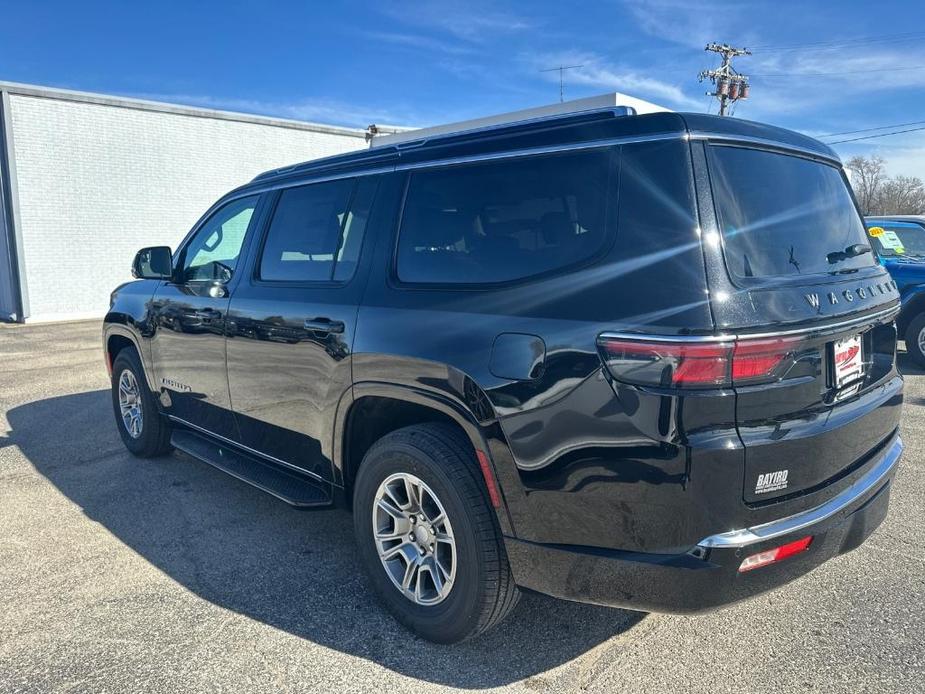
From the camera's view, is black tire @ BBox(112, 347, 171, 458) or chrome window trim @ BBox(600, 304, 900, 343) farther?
black tire @ BBox(112, 347, 171, 458)

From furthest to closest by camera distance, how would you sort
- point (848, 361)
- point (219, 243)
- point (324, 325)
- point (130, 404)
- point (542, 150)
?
1. point (130, 404)
2. point (219, 243)
3. point (324, 325)
4. point (542, 150)
5. point (848, 361)

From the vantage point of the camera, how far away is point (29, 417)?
6758 mm

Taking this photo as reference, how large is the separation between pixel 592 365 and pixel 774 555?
0.88 metres

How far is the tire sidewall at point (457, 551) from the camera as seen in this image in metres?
2.66

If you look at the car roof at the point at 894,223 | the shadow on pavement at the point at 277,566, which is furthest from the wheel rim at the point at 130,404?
the car roof at the point at 894,223

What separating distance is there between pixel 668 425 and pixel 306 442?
2.00m

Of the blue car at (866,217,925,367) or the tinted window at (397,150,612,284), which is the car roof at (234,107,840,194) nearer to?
the tinted window at (397,150,612,284)

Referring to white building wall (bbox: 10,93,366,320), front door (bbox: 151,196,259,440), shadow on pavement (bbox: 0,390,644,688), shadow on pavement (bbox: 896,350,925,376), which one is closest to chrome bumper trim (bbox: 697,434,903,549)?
shadow on pavement (bbox: 0,390,644,688)

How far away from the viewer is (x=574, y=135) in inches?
101

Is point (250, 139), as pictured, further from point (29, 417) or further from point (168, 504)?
point (168, 504)

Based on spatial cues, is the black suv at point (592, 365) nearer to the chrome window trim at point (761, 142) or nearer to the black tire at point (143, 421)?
the chrome window trim at point (761, 142)

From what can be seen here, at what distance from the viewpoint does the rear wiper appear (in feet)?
8.99

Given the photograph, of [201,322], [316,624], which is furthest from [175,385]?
[316,624]

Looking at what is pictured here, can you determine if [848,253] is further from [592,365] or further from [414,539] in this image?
[414,539]
